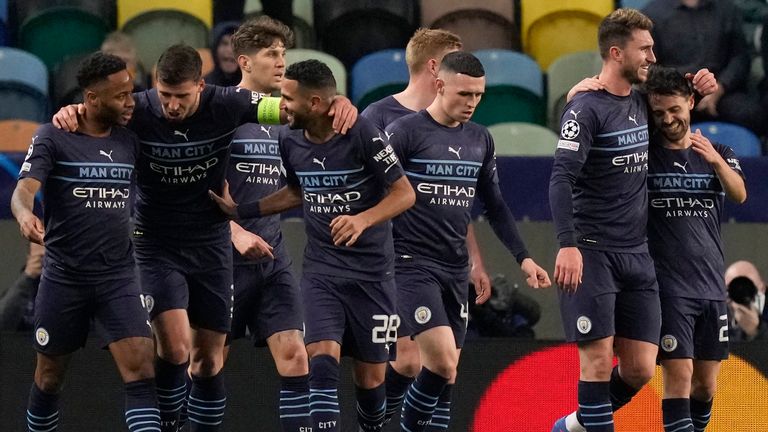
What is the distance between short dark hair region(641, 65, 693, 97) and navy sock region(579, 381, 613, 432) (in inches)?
59.5

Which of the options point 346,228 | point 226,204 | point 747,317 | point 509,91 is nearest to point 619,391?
point 747,317

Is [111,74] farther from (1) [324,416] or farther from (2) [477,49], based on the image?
(2) [477,49]

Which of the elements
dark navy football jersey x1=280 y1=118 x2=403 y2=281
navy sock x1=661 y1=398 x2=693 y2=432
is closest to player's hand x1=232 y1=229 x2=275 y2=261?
dark navy football jersey x1=280 y1=118 x2=403 y2=281

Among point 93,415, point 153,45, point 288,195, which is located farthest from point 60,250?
point 153,45

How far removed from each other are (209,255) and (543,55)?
545 centimetres

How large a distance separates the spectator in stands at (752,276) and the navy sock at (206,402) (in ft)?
10.6

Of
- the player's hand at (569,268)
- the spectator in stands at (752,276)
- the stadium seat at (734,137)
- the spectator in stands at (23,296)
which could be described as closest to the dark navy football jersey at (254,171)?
the spectator in stands at (23,296)

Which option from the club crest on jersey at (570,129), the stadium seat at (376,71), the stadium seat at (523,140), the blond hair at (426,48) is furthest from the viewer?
the stadium seat at (376,71)

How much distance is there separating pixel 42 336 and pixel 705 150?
3422 millimetres

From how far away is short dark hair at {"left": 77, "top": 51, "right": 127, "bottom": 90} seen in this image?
7375 mm

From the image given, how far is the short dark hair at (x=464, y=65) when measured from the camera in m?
7.98

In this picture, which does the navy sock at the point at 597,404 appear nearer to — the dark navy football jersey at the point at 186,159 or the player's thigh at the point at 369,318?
the player's thigh at the point at 369,318

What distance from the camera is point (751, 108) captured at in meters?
11.4

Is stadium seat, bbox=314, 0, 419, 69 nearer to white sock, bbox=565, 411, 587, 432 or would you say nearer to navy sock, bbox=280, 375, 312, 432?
white sock, bbox=565, 411, 587, 432
